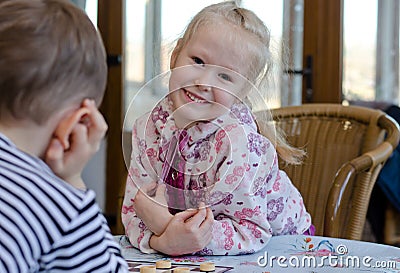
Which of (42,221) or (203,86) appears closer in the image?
(42,221)

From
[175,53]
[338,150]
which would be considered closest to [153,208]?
[175,53]

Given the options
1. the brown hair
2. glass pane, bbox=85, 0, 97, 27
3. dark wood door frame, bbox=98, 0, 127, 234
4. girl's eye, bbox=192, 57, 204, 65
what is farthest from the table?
glass pane, bbox=85, 0, 97, 27

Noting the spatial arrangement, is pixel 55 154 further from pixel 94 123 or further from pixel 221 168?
pixel 221 168

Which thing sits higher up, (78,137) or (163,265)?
(78,137)

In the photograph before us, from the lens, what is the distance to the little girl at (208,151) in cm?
113

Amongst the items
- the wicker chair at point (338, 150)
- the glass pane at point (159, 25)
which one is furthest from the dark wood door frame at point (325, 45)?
the wicker chair at point (338, 150)

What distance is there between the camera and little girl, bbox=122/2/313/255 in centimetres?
113

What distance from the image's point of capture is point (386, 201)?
109 inches

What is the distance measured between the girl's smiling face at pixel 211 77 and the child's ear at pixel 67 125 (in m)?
0.38

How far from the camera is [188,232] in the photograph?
1.14 metres

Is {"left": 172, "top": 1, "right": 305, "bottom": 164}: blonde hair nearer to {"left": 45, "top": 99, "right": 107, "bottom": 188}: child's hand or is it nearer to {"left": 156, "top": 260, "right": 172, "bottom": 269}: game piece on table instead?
{"left": 156, "top": 260, "right": 172, "bottom": 269}: game piece on table

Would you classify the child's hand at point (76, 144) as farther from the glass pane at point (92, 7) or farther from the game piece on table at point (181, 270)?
the glass pane at point (92, 7)

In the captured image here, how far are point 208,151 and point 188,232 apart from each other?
0.43ft

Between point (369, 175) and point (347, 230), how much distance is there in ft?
0.50
